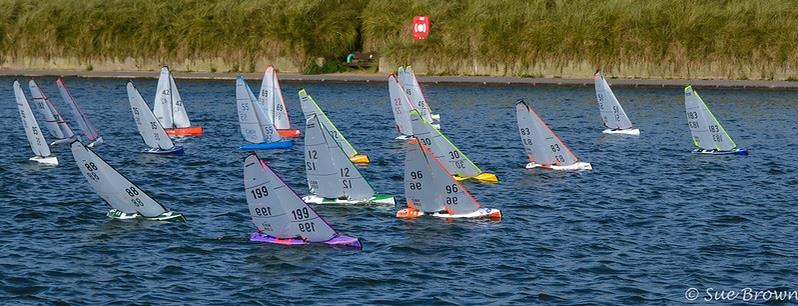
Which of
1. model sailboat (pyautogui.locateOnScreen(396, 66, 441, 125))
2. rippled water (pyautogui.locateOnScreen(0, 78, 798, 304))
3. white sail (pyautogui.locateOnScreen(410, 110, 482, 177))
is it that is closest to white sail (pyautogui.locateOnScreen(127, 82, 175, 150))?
rippled water (pyautogui.locateOnScreen(0, 78, 798, 304))

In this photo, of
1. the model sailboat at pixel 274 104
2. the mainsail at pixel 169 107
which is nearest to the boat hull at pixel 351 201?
the model sailboat at pixel 274 104

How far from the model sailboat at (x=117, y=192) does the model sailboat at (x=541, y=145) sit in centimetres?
1607

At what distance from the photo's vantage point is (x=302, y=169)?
5362 cm

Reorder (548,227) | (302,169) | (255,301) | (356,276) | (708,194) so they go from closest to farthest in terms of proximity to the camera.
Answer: (255,301) → (356,276) → (548,227) → (708,194) → (302,169)

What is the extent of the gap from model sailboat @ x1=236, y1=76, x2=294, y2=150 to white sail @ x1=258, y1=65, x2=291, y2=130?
368 cm

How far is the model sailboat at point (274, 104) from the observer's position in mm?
64125

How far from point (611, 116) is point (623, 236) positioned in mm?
29332

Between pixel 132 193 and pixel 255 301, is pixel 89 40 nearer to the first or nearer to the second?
pixel 132 193

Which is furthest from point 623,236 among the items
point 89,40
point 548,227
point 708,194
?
point 89,40

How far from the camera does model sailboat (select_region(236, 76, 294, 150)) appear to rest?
193 ft

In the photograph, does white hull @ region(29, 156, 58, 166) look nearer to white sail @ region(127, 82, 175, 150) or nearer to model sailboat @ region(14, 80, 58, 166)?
model sailboat @ region(14, 80, 58, 166)

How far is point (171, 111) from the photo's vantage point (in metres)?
66.0

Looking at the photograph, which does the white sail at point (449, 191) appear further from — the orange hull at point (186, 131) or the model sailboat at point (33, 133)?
the orange hull at point (186, 131)

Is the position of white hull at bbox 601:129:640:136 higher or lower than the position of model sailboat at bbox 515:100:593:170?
lower
